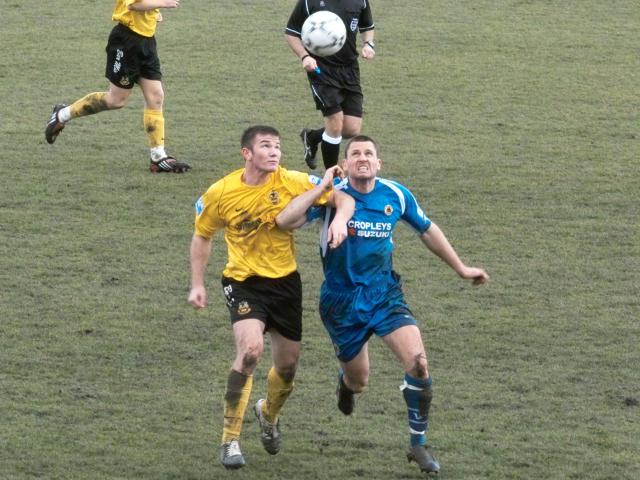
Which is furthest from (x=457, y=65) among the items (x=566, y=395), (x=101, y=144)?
(x=566, y=395)

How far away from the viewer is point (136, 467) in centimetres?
732

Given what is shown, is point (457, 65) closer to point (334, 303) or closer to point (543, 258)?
point (543, 258)

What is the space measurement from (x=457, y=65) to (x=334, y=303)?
372 inches

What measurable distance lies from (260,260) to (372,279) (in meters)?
0.63

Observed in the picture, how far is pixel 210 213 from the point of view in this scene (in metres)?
7.50

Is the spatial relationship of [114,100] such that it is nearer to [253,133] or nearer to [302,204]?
[253,133]

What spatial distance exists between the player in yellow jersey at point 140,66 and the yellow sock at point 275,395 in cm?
543

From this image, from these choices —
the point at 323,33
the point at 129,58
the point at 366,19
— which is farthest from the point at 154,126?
the point at 366,19

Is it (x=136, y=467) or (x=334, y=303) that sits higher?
(x=334, y=303)

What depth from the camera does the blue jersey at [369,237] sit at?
746cm

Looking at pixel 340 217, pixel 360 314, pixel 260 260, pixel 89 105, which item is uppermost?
pixel 340 217

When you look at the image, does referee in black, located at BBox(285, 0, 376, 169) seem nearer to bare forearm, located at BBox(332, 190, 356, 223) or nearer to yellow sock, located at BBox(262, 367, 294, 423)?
bare forearm, located at BBox(332, 190, 356, 223)

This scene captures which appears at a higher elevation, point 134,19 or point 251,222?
point 134,19

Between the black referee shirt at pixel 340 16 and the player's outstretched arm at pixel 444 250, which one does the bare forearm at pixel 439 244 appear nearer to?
the player's outstretched arm at pixel 444 250
